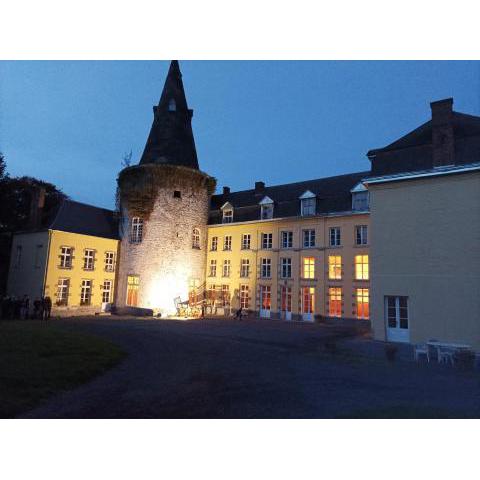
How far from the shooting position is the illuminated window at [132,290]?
25641 mm

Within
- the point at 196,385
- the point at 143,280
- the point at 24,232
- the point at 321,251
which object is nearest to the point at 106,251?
the point at 143,280

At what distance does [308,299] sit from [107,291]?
14.6 metres

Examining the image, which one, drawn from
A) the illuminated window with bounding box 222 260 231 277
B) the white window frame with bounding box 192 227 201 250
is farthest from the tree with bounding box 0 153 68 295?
the illuminated window with bounding box 222 260 231 277

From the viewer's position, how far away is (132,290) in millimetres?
25844

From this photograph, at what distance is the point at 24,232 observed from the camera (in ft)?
80.2

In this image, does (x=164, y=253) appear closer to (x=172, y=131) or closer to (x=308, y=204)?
(x=172, y=131)

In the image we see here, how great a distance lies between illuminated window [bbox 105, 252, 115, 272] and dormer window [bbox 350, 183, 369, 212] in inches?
695

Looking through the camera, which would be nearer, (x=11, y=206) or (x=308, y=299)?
(x=308, y=299)

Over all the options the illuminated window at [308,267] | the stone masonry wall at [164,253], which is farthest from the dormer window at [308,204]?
the stone masonry wall at [164,253]

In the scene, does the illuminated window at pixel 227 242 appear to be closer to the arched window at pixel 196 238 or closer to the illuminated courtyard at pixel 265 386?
the arched window at pixel 196 238

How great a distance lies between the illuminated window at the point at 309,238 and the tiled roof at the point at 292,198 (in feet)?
4.79

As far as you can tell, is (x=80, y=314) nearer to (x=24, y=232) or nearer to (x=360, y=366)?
(x=24, y=232)

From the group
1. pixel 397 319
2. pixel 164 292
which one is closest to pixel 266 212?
pixel 164 292

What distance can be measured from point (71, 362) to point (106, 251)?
18369 millimetres
